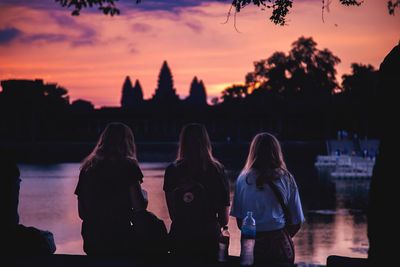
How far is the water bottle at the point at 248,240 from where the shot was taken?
4.85 meters

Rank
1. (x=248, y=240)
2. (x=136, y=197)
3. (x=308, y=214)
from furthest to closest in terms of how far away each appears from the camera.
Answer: (x=308, y=214), (x=136, y=197), (x=248, y=240)

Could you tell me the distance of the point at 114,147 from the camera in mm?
5465

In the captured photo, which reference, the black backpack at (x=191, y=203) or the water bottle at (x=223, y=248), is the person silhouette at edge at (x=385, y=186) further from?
the black backpack at (x=191, y=203)

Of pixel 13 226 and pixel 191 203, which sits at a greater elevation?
pixel 191 203

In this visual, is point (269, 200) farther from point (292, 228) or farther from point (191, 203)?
point (191, 203)

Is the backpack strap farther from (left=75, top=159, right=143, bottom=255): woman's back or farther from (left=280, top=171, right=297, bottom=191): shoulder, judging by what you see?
(left=75, top=159, right=143, bottom=255): woman's back

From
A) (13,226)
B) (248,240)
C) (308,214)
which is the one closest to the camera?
(248,240)

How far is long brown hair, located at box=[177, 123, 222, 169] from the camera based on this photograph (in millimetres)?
5273

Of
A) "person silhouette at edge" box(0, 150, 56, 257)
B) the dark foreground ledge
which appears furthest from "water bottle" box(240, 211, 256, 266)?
"person silhouette at edge" box(0, 150, 56, 257)

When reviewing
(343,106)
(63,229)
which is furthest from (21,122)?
(63,229)

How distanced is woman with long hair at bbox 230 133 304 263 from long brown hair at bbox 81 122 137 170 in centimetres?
87

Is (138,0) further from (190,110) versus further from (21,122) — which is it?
(21,122)

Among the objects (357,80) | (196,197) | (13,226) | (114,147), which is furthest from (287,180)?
(357,80)

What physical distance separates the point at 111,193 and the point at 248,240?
3.76 feet
